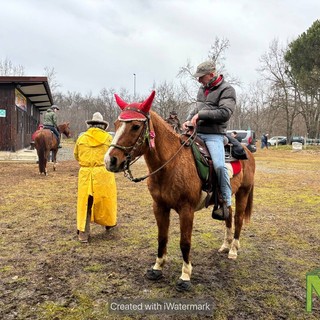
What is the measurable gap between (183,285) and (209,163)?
4.74 ft

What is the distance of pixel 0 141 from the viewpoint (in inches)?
637

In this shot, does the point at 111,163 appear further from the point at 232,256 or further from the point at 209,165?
the point at 232,256

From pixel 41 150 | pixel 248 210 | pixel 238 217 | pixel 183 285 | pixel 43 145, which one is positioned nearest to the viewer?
pixel 183 285

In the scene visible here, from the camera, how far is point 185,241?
3395mm

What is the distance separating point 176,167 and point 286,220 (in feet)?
13.3

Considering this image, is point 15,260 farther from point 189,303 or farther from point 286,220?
point 286,220

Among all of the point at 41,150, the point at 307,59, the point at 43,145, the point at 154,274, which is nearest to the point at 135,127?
the point at 154,274

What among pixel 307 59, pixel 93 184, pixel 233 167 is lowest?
pixel 93 184

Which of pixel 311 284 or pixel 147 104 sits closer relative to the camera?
pixel 147 104

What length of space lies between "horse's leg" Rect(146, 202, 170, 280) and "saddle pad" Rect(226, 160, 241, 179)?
1.04 meters

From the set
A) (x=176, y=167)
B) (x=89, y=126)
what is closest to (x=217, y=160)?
(x=176, y=167)

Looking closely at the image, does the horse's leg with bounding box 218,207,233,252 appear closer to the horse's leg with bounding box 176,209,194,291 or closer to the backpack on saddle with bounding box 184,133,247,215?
the backpack on saddle with bounding box 184,133,247,215

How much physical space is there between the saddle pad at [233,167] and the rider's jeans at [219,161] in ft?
0.98

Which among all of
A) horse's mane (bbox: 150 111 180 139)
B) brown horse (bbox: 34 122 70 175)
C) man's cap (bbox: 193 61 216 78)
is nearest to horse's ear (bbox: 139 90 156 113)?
horse's mane (bbox: 150 111 180 139)
